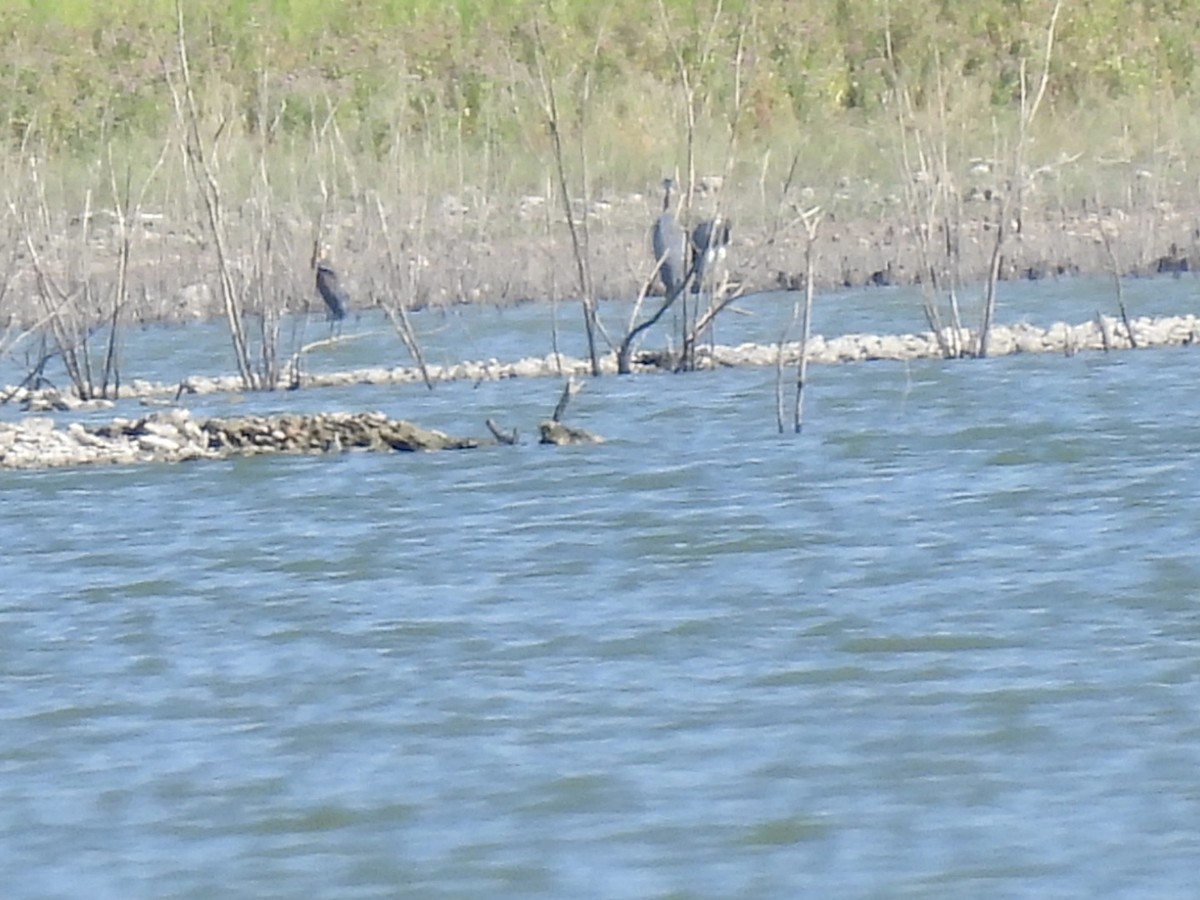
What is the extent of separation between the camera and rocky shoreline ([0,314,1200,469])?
12406 millimetres

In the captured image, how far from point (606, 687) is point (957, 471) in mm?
4210

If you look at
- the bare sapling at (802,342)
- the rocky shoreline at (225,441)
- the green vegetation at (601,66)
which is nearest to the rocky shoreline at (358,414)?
the rocky shoreline at (225,441)

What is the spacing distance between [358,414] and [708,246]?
2.07 metres

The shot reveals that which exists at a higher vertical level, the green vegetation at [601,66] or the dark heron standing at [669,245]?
the green vegetation at [601,66]

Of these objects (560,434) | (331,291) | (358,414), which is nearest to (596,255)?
(331,291)

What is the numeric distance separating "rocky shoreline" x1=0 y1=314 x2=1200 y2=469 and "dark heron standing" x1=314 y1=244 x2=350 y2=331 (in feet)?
5.90

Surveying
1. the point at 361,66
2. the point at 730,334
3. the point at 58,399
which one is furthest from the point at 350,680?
the point at 361,66

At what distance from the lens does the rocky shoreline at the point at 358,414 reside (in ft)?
40.7

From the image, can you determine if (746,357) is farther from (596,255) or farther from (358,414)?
(596,255)

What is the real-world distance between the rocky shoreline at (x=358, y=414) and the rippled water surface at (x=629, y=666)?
7.1 inches

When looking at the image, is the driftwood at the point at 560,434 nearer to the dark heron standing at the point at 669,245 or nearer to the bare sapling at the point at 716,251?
the bare sapling at the point at 716,251

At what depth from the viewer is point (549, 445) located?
494 inches

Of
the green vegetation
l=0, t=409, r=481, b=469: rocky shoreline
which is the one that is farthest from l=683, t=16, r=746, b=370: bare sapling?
the green vegetation

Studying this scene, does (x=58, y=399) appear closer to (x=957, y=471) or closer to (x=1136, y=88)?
(x=957, y=471)
